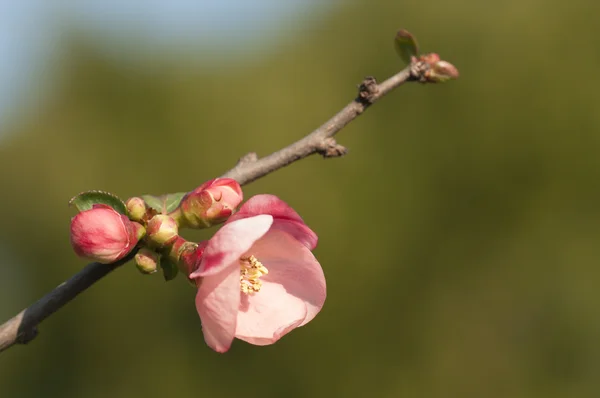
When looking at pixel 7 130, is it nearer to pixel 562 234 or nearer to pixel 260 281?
pixel 562 234

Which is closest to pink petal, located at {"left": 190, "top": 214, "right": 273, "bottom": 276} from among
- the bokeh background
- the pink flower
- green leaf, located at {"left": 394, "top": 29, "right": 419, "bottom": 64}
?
the pink flower

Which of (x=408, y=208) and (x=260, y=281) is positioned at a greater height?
(x=408, y=208)

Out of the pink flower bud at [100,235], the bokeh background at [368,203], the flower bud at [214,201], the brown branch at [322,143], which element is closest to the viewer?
the pink flower bud at [100,235]

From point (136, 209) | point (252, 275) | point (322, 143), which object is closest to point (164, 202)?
point (136, 209)

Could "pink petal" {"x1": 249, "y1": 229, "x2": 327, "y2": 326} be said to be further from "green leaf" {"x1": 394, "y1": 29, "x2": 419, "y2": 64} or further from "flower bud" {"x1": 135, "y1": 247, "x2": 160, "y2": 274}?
"green leaf" {"x1": 394, "y1": 29, "x2": 419, "y2": 64}

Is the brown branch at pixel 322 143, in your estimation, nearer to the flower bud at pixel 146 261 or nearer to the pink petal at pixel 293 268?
the flower bud at pixel 146 261

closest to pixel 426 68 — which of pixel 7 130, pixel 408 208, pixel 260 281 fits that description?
pixel 260 281

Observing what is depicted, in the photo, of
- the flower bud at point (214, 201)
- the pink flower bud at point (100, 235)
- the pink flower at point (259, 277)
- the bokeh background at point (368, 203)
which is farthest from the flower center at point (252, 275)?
the bokeh background at point (368, 203)
